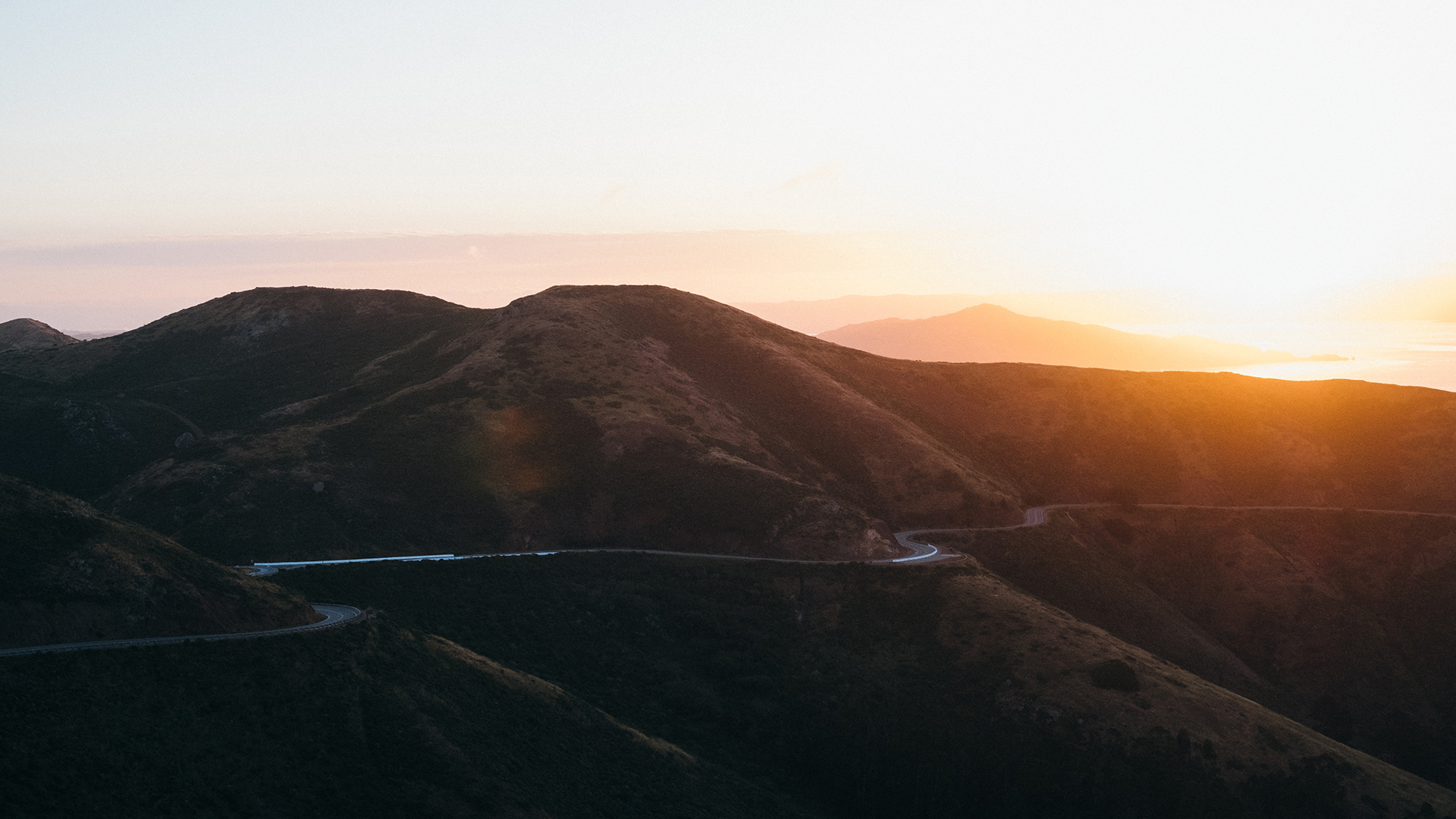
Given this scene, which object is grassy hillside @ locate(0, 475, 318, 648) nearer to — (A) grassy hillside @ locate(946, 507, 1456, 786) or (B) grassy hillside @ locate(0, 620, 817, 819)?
(B) grassy hillside @ locate(0, 620, 817, 819)

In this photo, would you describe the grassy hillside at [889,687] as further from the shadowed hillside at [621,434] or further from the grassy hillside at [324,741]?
the shadowed hillside at [621,434]

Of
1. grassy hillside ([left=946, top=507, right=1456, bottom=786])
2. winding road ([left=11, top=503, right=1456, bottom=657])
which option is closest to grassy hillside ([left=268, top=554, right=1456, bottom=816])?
winding road ([left=11, top=503, right=1456, bottom=657])

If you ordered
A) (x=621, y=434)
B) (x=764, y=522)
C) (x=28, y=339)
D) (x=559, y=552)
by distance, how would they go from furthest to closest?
(x=28, y=339) → (x=621, y=434) → (x=764, y=522) → (x=559, y=552)

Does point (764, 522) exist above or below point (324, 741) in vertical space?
above

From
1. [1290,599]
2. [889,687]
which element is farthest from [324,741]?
[1290,599]

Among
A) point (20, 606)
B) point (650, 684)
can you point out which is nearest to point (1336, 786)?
point (650, 684)

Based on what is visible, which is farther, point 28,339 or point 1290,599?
point 28,339

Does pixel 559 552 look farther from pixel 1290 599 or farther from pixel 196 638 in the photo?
pixel 1290 599
